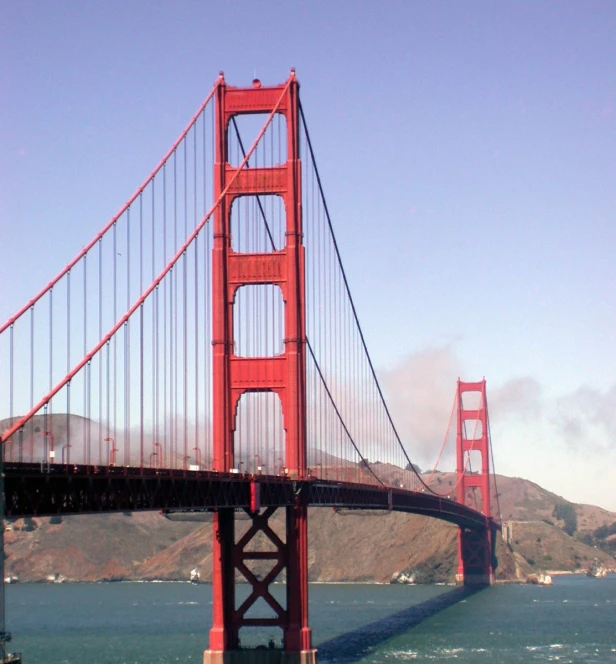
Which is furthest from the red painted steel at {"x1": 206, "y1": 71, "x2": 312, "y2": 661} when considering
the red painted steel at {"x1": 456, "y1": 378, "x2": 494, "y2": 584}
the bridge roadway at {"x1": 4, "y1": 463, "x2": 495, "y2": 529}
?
the red painted steel at {"x1": 456, "y1": 378, "x2": 494, "y2": 584}

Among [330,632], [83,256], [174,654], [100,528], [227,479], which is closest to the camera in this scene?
[83,256]

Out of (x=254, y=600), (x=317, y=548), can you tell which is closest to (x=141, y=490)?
(x=254, y=600)

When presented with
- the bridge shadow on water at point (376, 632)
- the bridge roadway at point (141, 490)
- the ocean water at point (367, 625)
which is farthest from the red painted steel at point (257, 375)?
the bridge shadow on water at point (376, 632)

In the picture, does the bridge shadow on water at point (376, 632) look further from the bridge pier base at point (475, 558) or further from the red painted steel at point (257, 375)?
the bridge pier base at point (475, 558)

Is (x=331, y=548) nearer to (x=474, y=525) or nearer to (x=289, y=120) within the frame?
(x=474, y=525)

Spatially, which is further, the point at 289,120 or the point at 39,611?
the point at 39,611

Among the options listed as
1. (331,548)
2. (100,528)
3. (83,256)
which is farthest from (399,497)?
(100,528)
